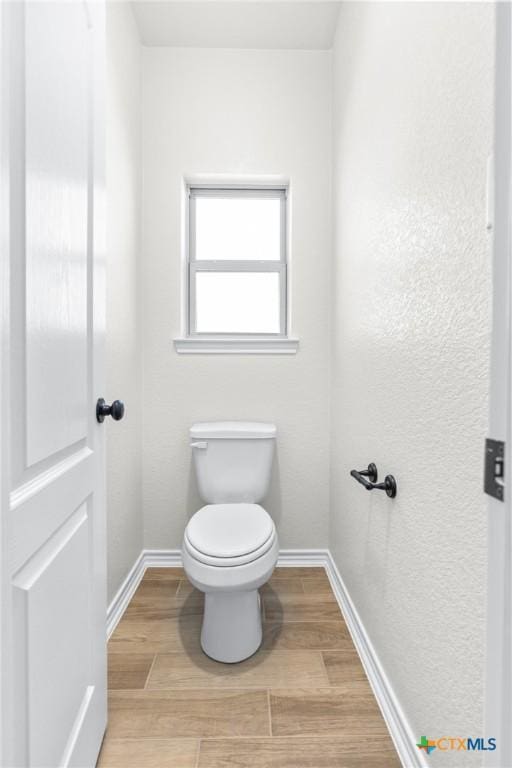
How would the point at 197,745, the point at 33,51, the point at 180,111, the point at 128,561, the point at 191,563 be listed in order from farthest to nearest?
1. the point at 180,111
2. the point at 128,561
3. the point at 191,563
4. the point at 197,745
5. the point at 33,51

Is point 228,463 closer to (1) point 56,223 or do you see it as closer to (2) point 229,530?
(2) point 229,530

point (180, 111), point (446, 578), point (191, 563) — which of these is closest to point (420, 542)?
point (446, 578)

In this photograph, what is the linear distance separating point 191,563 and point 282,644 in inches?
19.5

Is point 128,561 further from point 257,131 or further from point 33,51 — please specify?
point 257,131

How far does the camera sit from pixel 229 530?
1.57m

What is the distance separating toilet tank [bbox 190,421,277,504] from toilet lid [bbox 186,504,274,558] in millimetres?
175

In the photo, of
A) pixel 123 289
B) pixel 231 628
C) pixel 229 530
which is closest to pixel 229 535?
pixel 229 530

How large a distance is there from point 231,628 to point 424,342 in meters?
1.16

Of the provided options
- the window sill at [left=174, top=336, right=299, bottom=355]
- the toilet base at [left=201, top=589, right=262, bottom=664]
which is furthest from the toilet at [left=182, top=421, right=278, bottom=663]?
the window sill at [left=174, top=336, right=299, bottom=355]

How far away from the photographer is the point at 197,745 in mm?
1169

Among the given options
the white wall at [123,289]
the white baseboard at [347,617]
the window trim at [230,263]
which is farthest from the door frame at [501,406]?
the window trim at [230,263]

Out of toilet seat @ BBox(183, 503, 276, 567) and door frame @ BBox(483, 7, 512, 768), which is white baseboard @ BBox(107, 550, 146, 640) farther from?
door frame @ BBox(483, 7, 512, 768)

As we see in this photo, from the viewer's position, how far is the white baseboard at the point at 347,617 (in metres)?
1.11

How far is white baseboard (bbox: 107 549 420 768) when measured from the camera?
3.65 feet
